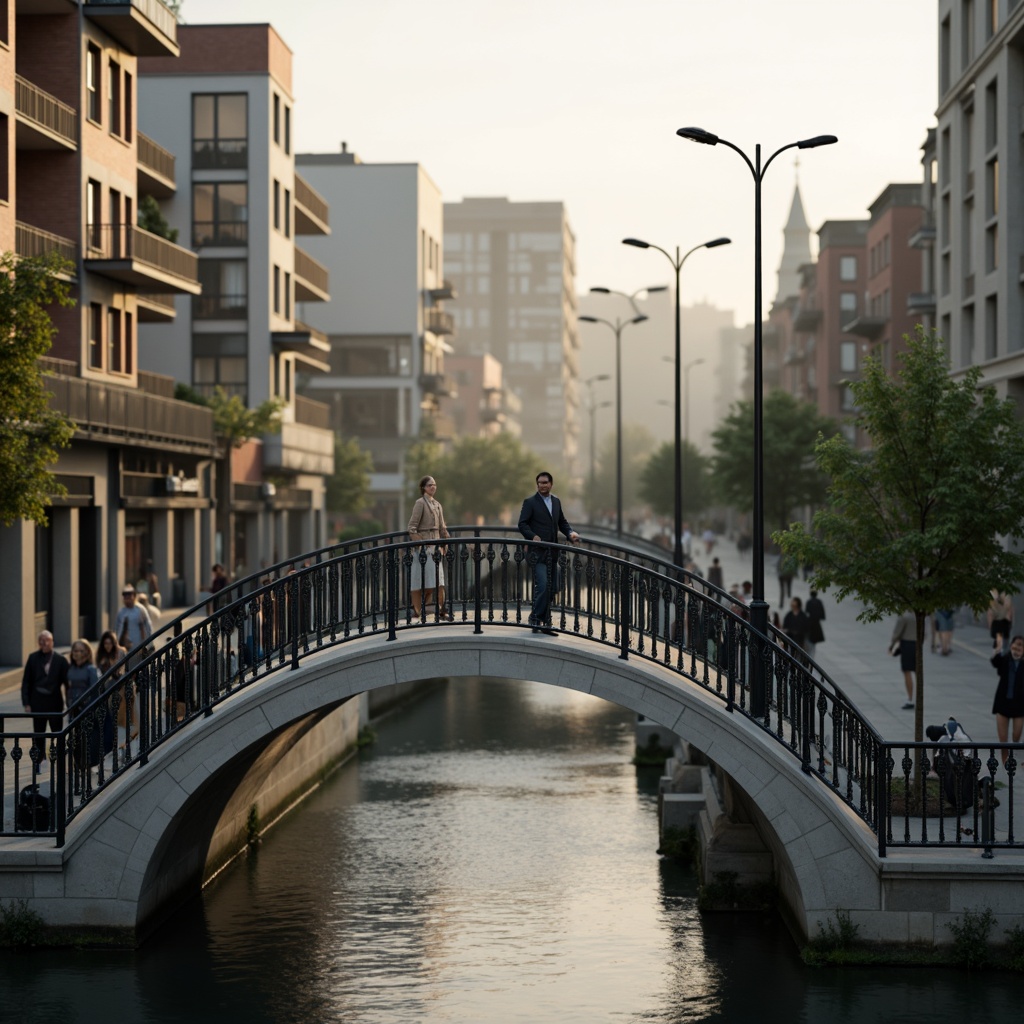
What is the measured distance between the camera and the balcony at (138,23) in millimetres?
36031

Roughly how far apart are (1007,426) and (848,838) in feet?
22.5

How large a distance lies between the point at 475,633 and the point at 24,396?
8397 millimetres

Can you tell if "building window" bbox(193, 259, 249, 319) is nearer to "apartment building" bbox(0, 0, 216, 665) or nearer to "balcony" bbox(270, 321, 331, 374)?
"balcony" bbox(270, 321, 331, 374)

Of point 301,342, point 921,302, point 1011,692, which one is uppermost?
point 921,302

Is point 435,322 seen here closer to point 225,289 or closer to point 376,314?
point 376,314

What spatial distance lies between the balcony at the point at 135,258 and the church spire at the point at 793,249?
382 ft

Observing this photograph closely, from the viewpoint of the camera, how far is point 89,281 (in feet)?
121

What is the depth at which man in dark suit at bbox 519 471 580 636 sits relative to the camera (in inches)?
640

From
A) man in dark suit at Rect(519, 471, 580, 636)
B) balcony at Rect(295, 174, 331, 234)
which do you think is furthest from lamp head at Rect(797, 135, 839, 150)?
balcony at Rect(295, 174, 331, 234)

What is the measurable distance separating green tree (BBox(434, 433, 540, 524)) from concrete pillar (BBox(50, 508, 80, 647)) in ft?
182

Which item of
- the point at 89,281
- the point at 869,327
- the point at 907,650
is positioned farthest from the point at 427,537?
the point at 869,327

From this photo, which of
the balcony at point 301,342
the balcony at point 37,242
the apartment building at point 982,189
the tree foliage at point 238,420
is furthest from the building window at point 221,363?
the apartment building at point 982,189

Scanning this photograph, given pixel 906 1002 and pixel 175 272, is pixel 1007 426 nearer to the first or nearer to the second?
pixel 906 1002

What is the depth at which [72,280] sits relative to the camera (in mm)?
33375
